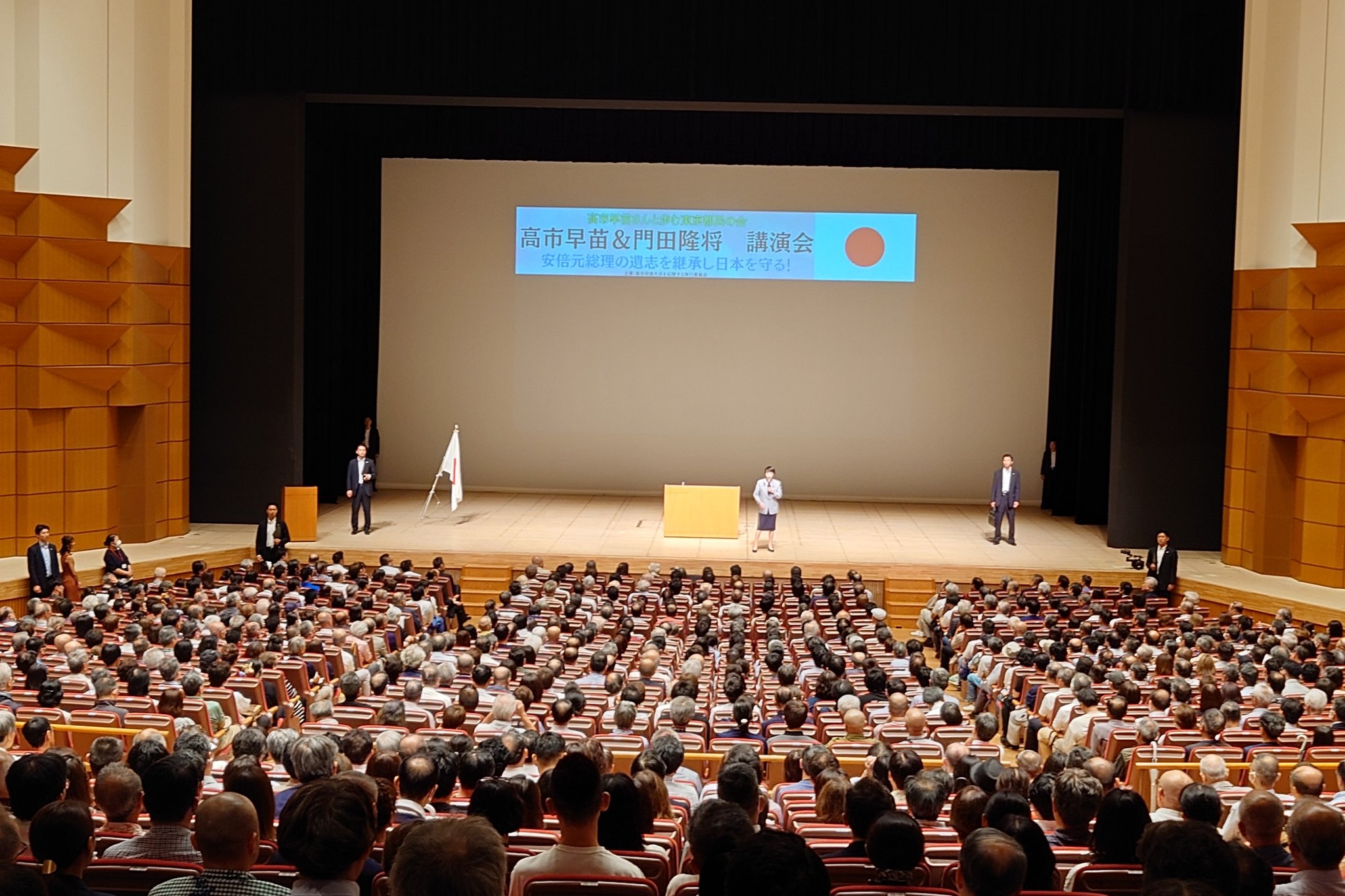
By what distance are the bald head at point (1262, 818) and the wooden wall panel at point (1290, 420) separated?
12867 millimetres

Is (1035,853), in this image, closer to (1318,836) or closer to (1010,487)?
(1318,836)

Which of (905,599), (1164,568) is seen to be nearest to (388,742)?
(905,599)

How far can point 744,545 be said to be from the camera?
19.0 metres

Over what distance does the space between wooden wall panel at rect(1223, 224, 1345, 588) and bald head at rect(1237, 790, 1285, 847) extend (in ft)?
42.2

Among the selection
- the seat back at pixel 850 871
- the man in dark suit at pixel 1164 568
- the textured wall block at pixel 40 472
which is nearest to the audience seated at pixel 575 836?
the seat back at pixel 850 871

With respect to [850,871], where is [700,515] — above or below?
below

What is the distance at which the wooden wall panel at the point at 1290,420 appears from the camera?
16.5 meters

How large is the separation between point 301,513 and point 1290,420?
41.0ft

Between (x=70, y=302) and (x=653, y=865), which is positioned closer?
(x=653, y=865)

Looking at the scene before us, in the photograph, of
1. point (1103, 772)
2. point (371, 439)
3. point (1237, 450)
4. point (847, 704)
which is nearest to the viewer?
point (1103, 772)

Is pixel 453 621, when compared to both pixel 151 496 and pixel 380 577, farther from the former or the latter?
pixel 151 496

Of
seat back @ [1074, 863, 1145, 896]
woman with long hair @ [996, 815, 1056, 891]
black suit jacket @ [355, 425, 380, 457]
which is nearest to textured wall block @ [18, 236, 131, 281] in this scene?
black suit jacket @ [355, 425, 380, 457]

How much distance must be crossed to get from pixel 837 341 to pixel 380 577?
36.1 ft

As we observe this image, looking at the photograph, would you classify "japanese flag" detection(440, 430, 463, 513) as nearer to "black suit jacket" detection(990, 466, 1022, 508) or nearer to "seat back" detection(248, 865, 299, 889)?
"black suit jacket" detection(990, 466, 1022, 508)
